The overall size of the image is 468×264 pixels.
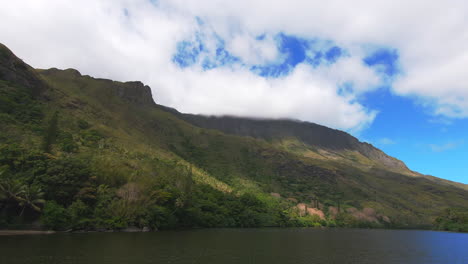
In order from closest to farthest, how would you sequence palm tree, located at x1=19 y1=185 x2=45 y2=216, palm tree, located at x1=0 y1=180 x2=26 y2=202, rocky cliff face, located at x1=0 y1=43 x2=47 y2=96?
1. palm tree, located at x1=0 y1=180 x2=26 y2=202
2. palm tree, located at x1=19 y1=185 x2=45 y2=216
3. rocky cliff face, located at x1=0 y1=43 x2=47 y2=96

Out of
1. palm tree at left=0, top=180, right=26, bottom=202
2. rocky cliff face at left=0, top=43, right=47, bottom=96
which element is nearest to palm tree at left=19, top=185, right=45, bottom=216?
palm tree at left=0, top=180, right=26, bottom=202

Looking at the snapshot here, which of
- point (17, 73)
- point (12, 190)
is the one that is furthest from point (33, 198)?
point (17, 73)

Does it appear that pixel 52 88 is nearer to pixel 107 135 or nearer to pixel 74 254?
pixel 107 135

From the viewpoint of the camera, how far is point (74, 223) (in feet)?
243

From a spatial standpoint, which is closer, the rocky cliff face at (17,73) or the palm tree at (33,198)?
the palm tree at (33,198)

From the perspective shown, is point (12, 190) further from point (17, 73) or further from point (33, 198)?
point (17, 73)

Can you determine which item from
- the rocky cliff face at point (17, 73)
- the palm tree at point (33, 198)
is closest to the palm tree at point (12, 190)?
the palm tree at point (33, 198)

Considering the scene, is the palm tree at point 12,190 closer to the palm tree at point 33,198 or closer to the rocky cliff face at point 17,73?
the palm tree at point 33,198

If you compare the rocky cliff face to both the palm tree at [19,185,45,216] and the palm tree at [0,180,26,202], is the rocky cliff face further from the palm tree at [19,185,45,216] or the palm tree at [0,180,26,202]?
the palm tree at [19,185,45,216]

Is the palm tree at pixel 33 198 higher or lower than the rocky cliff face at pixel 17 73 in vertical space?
lower

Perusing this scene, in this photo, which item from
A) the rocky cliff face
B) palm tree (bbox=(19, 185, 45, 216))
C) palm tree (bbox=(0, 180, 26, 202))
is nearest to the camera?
palm tree (bbox=(0, 180, 26, 202))

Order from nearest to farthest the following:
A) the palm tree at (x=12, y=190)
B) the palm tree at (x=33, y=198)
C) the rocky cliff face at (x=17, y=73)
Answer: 1. the palm tree at (x=12, y=190)
2. the palm tree at (x=33, y=198)
3. the rocky cliff face at (x=17, y=73)

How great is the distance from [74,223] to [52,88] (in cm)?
13179

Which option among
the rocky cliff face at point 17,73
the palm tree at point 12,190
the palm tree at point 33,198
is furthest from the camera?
the rocky cliff face at point 17,73
